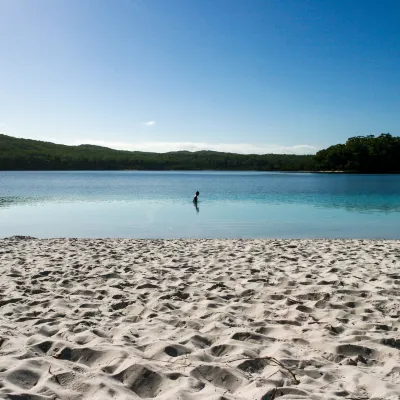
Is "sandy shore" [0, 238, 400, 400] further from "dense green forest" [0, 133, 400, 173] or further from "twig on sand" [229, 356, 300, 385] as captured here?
"dense green forest" [0, 133, 400, 173]

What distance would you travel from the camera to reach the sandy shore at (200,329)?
3.64m

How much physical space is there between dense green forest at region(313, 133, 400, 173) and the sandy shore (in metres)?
151

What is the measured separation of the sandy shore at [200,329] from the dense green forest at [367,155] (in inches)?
5935

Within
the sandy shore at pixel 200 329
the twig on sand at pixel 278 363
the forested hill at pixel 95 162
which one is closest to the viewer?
the sandy shore at pixel 200 329

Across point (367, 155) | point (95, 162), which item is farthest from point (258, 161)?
point (95, 162)

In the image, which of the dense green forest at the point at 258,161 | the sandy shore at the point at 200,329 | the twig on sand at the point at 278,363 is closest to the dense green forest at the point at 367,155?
the dense green forest at the point at 258,161

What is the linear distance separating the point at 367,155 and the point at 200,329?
158 metres

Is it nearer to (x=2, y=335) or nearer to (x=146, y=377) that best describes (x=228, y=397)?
(x=146, y=377)

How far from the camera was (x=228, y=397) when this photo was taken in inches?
134

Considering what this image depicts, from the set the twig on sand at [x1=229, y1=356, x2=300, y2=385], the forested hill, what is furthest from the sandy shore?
the forested hill

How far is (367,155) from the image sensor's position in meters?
148

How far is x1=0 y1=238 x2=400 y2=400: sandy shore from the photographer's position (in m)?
3.64

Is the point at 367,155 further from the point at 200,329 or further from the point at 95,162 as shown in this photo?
the point at 200,329

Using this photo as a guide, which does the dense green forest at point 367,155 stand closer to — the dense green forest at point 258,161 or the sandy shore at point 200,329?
the dense green forest at point 258,161
